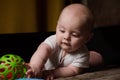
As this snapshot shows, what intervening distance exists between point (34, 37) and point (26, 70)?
594mm

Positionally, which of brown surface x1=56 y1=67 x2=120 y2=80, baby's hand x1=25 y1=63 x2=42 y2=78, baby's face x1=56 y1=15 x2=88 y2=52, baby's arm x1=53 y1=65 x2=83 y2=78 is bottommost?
brown surface x1=56 y1=67 x2=120 y2=80

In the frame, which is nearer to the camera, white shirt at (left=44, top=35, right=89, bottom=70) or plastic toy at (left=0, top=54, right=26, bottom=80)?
plastic toy at (left=0, top=54, right=26, bottom=80)

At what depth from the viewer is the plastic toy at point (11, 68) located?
100 centimetres

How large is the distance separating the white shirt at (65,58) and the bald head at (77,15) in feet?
0.35

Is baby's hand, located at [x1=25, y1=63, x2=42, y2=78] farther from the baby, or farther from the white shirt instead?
the white shirt

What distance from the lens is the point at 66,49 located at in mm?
1182

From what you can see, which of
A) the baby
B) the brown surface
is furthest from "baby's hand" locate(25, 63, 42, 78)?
the brown surface

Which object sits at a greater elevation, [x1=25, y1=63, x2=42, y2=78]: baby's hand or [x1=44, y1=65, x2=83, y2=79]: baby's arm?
[x1=25, y1=63, x2=42, y2=78]: baby's hand

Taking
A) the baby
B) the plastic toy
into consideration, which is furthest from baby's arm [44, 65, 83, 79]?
the plastic toy

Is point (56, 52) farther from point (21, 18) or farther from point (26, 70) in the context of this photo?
point (21, 18)

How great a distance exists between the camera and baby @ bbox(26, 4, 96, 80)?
113cm

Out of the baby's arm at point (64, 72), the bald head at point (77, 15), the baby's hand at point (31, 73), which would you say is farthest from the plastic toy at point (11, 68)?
the bald head at point (77, 15)

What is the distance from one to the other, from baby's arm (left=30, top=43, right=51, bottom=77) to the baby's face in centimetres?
6

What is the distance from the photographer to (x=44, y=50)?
3.81ft
